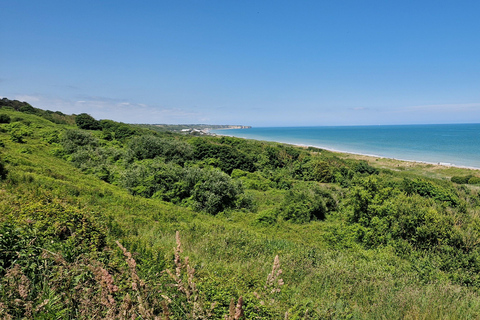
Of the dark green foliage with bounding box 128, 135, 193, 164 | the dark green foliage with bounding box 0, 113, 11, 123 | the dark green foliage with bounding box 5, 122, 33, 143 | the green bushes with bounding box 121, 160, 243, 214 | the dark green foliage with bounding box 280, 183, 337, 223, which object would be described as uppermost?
the dark green foliage with bounding box 0, 113, 11, 123

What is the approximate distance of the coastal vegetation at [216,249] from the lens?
7.30 feet

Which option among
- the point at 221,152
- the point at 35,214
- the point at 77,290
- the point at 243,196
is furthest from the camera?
the point at 221,152

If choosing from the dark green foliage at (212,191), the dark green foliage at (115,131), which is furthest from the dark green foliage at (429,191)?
the dark green foliage at (115,131)

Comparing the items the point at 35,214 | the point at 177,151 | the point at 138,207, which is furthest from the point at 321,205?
the point at 177,151

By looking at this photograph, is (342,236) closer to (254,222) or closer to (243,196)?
(254,222)

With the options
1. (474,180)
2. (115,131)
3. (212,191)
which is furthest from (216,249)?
(474,180)

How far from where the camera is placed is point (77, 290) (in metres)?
2.32

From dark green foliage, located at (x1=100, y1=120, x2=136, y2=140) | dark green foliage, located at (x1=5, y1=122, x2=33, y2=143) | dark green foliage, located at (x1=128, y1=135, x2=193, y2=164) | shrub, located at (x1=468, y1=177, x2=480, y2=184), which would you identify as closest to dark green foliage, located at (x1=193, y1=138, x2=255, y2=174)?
dark green foliage, located at (x1=128, y1=135, x2=193, y2=164)

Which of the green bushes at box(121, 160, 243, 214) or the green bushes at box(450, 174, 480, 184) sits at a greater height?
the green bushes at box(121, 160, 243, 214)

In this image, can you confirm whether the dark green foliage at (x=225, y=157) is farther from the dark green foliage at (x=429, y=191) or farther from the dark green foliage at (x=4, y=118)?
the dark green foliage at (x=4, y=118)

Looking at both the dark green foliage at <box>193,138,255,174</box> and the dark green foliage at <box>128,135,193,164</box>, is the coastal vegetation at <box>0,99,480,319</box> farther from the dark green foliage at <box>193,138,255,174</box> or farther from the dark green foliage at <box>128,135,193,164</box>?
the dark green foliage at <box>193,138,255,174</box>

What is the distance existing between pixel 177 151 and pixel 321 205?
20619mm

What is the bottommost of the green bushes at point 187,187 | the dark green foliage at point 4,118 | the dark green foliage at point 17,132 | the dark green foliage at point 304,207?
the dark green foliage at point 304,207

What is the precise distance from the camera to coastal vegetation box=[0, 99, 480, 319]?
2227 millimetres
